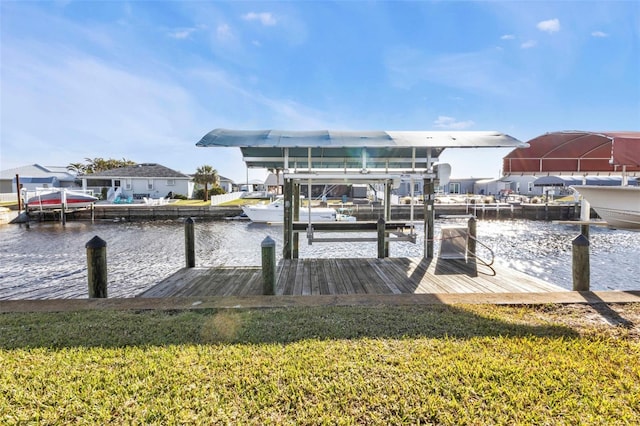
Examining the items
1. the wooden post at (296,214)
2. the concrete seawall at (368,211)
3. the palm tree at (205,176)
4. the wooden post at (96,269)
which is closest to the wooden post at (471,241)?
the wooden post at (296,214)

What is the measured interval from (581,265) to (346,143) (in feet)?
16.2

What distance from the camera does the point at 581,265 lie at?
5254 millimetres

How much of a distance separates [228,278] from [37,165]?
231ft

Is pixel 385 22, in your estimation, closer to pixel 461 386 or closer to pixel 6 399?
pixel 461 386

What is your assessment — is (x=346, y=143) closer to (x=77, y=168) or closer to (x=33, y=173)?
(x=33, y=173)

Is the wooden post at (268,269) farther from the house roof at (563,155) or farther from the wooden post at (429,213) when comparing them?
the house roof at (563,155)

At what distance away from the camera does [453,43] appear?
13.3 meters

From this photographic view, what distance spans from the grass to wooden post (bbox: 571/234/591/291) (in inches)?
52.1

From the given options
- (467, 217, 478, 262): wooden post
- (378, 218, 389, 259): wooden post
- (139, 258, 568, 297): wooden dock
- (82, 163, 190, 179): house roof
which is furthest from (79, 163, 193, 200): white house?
(467, 217, 478, 262): wooden post

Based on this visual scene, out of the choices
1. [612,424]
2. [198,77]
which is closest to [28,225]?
[198,77]

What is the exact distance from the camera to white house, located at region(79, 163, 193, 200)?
38562 millimetres

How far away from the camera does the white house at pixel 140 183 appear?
38.6 meters

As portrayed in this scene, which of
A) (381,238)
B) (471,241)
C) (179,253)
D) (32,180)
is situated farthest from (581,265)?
(32,180)

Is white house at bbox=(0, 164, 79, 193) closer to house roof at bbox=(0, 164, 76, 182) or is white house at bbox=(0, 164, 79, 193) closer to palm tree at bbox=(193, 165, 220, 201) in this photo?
house roof at bbox=(0, 164, 76, 182)
